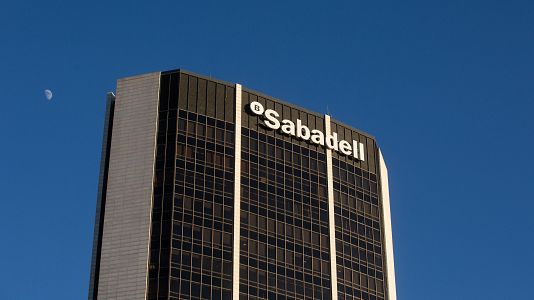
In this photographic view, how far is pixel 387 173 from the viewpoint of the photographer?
647 ft

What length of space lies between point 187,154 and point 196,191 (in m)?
5.35

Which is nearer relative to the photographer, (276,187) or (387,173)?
(276,187)

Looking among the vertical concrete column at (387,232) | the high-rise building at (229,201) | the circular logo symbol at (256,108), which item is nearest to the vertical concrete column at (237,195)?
the high-rise building at (229,201)

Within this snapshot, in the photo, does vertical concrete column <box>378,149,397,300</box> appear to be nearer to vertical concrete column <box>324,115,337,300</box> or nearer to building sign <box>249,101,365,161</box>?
building sign <box>249,101,365,161</box>

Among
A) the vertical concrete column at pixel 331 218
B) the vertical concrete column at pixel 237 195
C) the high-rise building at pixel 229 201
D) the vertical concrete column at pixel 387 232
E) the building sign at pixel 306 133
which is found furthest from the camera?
the vertical concrete column at pixel 387 232

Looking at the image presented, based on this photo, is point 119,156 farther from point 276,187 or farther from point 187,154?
point 276,187

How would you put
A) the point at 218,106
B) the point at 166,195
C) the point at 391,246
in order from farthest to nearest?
1. the point at 391,246
2. the point at 218,106
3. the point at 166,195

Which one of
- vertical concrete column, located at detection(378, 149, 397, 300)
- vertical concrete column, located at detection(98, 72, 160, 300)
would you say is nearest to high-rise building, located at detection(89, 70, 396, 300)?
vertical concrete column, located at detection(98, 72, 160, 300)

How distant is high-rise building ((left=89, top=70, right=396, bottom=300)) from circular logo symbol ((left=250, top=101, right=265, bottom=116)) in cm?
19

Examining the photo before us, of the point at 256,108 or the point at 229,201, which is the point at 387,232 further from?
the point at 229,201

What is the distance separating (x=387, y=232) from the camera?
188 meters

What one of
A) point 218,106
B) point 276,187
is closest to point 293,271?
point 276,187

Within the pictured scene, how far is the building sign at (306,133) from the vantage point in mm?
179250

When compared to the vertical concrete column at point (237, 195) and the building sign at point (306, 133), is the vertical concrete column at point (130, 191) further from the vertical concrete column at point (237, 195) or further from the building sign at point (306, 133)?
the building sign at point (306, 133)
